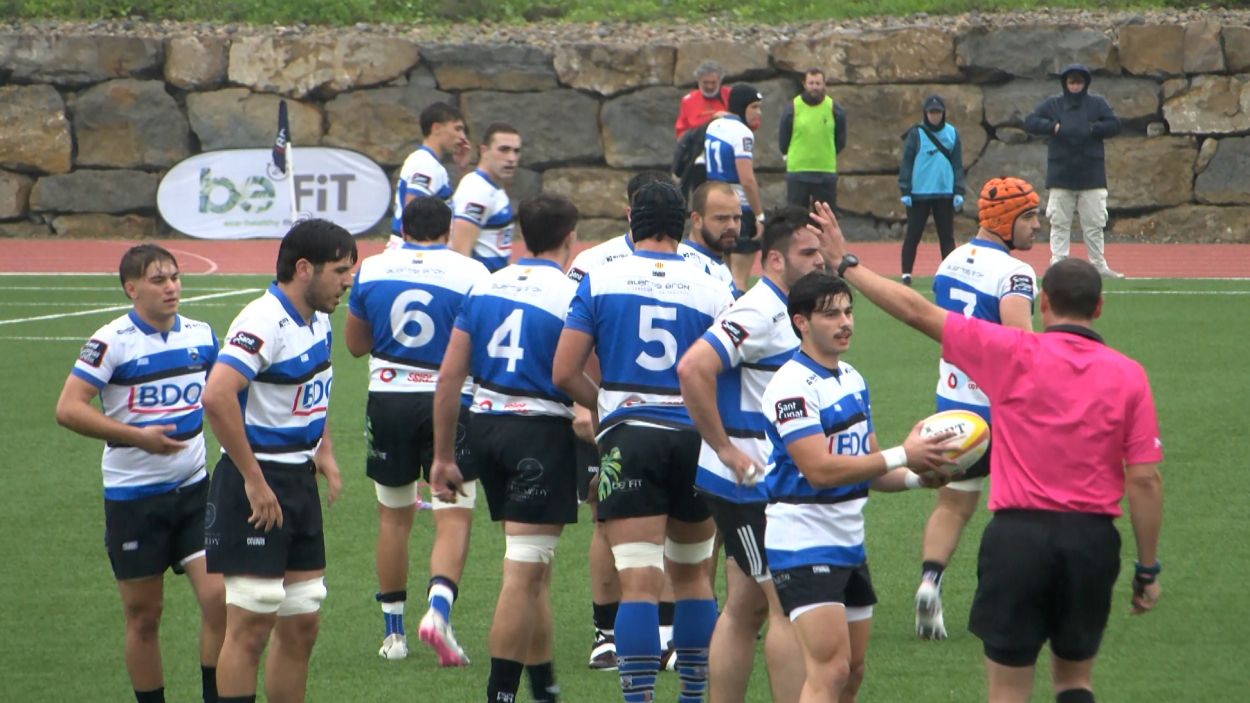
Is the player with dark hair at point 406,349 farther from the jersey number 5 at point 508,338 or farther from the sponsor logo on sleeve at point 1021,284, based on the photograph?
the sponsor logo on sleeve at point 1021,284

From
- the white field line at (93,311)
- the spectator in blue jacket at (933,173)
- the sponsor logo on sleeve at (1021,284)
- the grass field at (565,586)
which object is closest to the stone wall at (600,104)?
the spectator in blue jacket at (933,173)

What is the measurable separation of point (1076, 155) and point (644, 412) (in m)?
13.9

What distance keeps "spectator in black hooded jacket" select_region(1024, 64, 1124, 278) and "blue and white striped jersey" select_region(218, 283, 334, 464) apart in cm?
1430

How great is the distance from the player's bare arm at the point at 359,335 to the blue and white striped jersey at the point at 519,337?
129cm

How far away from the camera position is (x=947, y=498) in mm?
7863

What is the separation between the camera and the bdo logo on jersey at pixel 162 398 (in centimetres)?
656

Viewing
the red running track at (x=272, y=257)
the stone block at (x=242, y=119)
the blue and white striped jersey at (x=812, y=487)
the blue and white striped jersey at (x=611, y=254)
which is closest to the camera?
the blue and white striped jersey at (x=812, y=487)

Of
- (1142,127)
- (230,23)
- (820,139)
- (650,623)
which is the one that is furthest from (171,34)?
(650,623)

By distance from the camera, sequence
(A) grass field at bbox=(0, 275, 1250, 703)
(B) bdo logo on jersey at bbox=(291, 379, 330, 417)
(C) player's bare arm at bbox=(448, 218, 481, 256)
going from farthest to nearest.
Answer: (C) player's bare arm at bbox=(448, 218, 481, 256) < (A) grass field at bbox=(0, 275, 1250, 703) < (B) bdo logo on jersey at bbox=(291, 379, 330, 417)

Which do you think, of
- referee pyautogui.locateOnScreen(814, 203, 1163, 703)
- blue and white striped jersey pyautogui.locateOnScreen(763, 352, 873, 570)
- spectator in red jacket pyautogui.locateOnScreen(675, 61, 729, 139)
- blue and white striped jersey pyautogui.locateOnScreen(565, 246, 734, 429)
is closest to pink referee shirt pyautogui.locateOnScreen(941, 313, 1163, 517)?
referee pyautogui.locateOnScreen(814, 203, 1163, 703)

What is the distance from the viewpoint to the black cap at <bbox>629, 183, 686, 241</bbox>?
21.1ft

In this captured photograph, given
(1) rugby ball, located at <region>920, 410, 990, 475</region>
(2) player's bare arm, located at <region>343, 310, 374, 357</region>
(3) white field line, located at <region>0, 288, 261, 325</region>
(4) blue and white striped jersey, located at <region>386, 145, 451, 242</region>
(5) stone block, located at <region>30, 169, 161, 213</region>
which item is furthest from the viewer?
(5) stone block, located at <region>30, 169, 161, 213</region>

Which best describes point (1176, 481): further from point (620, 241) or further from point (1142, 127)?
point (1142, 127)

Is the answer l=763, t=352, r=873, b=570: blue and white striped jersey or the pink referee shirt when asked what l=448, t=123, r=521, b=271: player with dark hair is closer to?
l=763, t=352, r=873, b=570: blue and white striped jersey
